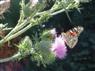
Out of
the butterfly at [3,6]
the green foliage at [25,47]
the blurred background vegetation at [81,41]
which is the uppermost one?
the butterfly at [3,6]

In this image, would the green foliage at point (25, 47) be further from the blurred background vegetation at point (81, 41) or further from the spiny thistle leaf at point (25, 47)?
the blurred background vegetation at point (81, 41)

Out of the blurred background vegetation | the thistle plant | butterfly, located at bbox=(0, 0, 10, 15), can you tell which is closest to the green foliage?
the thistle plant

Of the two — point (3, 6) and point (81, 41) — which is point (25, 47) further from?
point (81, 41)

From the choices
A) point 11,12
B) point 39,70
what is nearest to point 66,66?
point 39,70

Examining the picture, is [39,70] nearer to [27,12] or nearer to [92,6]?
[92,6]

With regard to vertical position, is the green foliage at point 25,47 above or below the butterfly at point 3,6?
below

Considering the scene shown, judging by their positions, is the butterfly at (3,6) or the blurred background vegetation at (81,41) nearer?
the butterfly at (3,6)

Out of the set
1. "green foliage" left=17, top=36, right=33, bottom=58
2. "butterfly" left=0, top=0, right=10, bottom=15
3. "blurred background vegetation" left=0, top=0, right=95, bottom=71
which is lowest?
"blurred background vegetation" left=0, top=0, right=95, bottom=71

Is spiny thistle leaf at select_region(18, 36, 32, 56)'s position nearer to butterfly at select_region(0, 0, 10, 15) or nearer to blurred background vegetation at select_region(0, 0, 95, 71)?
butterfly at select_region(0, 0, 10, 15)

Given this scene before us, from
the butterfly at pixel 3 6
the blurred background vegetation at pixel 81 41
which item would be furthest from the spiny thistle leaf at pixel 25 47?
the blurred background vegetation at pixel 81 41

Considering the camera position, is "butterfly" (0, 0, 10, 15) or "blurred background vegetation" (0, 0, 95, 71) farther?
"blurred background vegetation" (0, 0, 95, 71)

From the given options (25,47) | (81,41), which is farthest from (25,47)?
(81,41)
